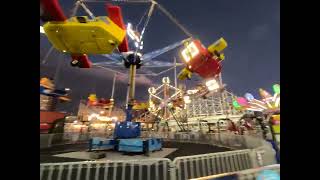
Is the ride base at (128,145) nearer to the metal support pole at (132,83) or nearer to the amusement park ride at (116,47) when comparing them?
the amusement park ride at (116,47)

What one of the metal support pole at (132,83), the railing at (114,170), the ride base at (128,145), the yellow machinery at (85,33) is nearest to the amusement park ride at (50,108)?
the ride base at (128,145)

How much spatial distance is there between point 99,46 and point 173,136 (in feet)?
49.0

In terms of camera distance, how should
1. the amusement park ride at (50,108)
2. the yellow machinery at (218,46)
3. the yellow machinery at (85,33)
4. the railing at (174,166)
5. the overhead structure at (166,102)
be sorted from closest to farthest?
the railing at (174,166) → the yellow machinery at (85,33) → the yellow machinery at (218,46) → the amusement park ride at (50,108) → the overhead structure at (166,102)

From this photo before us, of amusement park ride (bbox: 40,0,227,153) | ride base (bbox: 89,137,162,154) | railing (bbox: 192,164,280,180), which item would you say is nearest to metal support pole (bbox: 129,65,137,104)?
amusement park ride (bbox: 40,0,227,153)

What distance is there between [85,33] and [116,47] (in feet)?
2.78

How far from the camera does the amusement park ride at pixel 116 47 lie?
4973 millimetres

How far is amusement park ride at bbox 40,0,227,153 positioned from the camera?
4.97 meters

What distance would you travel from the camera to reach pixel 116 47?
5.58 meters

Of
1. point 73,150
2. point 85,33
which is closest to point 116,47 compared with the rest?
point 85,33

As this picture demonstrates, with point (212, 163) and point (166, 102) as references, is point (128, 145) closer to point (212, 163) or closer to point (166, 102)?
point (212, 163)
